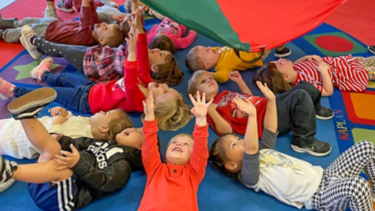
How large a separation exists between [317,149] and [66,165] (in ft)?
3.64

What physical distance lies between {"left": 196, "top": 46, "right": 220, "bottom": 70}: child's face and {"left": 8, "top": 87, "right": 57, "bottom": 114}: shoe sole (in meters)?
1.12

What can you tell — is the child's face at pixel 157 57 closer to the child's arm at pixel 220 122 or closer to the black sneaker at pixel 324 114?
the child's arm at pixel 220 122

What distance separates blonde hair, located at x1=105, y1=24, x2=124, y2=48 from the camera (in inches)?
83.6

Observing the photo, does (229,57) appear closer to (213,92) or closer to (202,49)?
(202,49)

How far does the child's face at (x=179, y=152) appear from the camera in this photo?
129 centimetres

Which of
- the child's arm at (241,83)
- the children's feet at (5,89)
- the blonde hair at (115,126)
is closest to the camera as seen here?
the blonde hair at (115,126)

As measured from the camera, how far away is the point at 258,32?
1.23 metres

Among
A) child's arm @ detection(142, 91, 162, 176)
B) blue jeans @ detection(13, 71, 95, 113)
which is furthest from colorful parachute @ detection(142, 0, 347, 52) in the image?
blue jeans @ detection(13, 71, 95, 113)

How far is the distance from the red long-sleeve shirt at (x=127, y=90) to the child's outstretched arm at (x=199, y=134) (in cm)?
48

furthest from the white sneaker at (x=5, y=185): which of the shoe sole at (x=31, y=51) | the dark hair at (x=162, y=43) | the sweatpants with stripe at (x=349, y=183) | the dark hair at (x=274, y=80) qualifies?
the dark hair at (x=274, y=80)

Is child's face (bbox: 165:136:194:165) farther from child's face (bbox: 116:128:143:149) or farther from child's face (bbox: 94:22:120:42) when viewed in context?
child's face (bbox: 94:22:120:42)

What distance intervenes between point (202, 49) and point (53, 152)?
46.7 inches

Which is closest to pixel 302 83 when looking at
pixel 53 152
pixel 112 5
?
pixel 53 152

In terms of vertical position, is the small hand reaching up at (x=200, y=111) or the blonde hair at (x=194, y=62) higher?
the small hand reaching up at (x=200, y=111)
